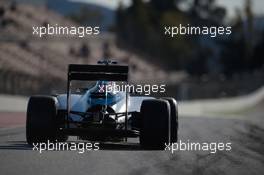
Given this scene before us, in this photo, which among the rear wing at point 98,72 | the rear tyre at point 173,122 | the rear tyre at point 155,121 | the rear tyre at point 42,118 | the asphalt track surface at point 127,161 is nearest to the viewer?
the asphalt track surface at point 127,161

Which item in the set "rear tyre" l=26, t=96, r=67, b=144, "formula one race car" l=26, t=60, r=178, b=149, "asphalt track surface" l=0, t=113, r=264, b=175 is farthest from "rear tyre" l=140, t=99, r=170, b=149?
"rear tyre" l=26, t=96, r=67, b=144

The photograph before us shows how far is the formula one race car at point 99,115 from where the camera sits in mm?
16719

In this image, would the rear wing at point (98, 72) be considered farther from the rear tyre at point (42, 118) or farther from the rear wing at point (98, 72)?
the rear tyre at point (42, 118)

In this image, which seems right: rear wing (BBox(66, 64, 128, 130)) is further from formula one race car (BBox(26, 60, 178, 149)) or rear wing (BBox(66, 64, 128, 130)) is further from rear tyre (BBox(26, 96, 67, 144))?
rear tyre (BBox(26, 96, 67, 144))

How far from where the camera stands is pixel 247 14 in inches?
2687

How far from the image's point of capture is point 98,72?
1670 cm

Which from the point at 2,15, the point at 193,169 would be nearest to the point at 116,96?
the point at 193,169

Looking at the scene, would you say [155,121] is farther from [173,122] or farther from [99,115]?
[173,122]

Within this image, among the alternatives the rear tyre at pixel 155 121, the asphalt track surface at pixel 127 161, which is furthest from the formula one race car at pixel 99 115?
the asphalt track surface at pixel 127 161

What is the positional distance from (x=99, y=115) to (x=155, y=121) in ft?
3.43

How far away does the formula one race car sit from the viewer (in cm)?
1672

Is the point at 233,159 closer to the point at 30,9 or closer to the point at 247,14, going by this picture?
the point at 30,9

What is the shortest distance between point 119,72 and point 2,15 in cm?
3056

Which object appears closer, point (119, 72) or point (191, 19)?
point (119, 72)
